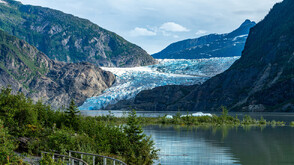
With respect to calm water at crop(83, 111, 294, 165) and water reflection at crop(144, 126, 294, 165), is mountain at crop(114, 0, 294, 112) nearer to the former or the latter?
calm water at crop(83, 111, 294, 165)

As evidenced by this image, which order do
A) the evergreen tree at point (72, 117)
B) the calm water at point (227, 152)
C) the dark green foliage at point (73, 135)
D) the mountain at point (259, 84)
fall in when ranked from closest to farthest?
the dark green foliage at point (73, 135) → the calm water at point (227, 152) → the evergreen tree at point (72, 117) → the mountain at point (259, 84)

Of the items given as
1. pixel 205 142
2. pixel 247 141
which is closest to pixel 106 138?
pixel 205 142

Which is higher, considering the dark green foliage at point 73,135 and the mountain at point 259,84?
the mountain at point 259,84

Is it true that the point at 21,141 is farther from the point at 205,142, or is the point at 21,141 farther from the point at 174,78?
the point at 174,78

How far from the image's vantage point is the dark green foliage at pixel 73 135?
2338cm

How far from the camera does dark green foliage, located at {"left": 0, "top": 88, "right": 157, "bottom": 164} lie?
2338 centimetres

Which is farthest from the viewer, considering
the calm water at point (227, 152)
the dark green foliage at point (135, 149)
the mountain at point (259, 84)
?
the mountain at point (259, 84)

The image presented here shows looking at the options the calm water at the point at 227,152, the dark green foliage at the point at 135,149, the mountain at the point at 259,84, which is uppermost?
the mountain at the point at 259,84

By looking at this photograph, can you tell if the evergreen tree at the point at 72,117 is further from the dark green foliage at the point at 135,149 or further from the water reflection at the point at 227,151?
the water reflection at the point at 227,151

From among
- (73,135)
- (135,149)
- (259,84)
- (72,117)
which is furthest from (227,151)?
(259,84)

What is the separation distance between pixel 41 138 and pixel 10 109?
10.9ft

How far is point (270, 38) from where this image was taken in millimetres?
199750

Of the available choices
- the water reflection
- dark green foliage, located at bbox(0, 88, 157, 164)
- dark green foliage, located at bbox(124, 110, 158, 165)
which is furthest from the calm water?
dark green foliage, located at bbox(0, 88, 157, 164)

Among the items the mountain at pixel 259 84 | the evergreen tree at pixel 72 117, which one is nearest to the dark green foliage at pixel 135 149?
the evergreen tree at pixel 72 117
